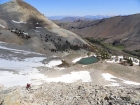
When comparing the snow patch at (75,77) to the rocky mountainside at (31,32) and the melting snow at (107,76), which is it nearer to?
the melting snow at (107,76)

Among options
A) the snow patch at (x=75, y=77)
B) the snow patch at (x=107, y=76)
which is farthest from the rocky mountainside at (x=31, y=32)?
the snow patch at (x=107, y=76)

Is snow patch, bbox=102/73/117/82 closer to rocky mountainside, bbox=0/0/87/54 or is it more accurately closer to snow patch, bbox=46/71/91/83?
snow patch, bbox=46/71/91/83

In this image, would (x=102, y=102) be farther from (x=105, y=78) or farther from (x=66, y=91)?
(x=105, y=78)

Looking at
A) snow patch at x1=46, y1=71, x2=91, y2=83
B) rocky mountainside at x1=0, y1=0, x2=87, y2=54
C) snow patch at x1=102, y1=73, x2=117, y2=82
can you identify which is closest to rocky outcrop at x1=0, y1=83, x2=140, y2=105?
snow patch at x1=46, y1=71, x2=91, y2=83

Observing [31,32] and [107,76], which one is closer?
[107,76]

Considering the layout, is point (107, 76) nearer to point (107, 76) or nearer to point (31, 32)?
point (107, 76)

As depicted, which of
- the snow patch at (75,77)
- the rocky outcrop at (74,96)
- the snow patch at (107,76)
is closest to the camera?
the rocky outcrop at (74,96)

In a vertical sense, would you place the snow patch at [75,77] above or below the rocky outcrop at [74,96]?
below

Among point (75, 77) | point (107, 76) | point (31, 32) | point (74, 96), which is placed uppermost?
point (31, 32)

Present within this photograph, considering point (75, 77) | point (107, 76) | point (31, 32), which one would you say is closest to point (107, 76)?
point (107, 76)
